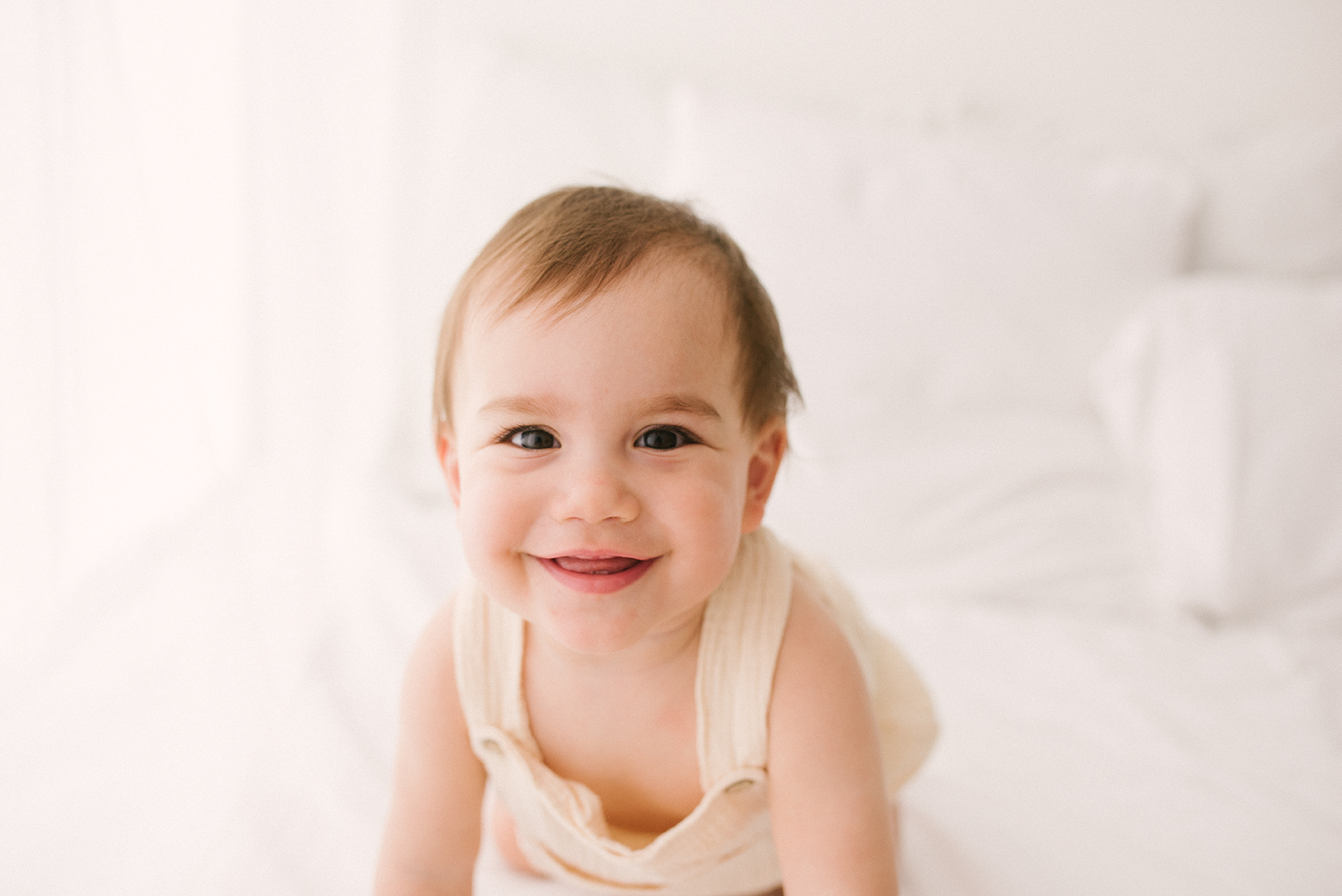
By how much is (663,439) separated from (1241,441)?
0.94 m

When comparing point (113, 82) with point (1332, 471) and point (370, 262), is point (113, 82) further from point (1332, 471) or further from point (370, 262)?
point (1332, 471)

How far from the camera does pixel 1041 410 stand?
1450 millimetres

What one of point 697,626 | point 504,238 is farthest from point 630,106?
point 697,626

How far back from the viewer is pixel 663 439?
661mm

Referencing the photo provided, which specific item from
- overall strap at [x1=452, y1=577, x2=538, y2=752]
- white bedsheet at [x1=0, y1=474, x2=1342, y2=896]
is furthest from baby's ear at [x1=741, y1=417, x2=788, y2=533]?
white bedsheet at [x1=0, y1=474, x2=1342, y2=896]

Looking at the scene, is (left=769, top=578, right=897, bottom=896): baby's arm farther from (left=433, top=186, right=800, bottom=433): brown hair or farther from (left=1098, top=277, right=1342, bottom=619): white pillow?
(left=1098, top=277, right=1342, bottom=619): white pillow

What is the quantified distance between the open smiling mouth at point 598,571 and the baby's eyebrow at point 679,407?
0.32ft

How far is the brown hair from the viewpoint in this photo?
25.6 inches

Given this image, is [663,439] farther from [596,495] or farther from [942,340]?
[942,340]

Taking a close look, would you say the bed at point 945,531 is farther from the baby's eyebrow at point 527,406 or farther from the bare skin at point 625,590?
the baby's eyebrow at point 527,406

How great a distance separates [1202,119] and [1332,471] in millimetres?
726

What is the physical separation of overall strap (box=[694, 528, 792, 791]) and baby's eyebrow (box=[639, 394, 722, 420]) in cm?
18

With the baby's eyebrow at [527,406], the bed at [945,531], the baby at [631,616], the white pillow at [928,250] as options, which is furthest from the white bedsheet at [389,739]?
the baby's eyebrow at [527,406]

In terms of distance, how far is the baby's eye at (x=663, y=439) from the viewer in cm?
65
